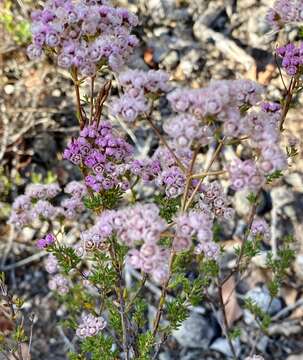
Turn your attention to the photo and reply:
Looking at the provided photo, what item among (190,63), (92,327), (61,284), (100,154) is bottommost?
(61,284)

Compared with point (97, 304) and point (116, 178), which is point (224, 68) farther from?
point (116, 178)

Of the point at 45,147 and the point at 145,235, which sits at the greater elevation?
the point at 145,235

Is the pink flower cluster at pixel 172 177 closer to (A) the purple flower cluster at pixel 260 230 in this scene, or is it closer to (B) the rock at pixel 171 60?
(A) the purple flower cluster at pixel 260 230

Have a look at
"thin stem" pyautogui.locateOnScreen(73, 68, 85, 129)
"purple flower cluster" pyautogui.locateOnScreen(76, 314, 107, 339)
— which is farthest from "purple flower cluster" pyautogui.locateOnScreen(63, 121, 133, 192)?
"purple flower cluster" pyautogui.locateOnScreen(76, 314, 107, 339)

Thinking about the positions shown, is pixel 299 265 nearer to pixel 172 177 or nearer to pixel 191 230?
pixel 172 177

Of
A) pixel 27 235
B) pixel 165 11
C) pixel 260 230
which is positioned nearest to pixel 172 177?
pixel 260 230

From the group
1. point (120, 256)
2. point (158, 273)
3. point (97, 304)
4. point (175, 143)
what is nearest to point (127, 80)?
point (175, 143)

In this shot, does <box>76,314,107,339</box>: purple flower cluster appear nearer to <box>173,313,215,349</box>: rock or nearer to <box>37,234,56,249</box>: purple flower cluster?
<box>37,234,56,249</box>: purple flower cluster
